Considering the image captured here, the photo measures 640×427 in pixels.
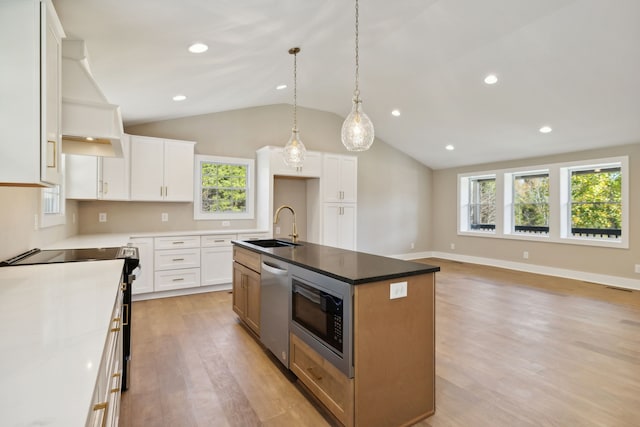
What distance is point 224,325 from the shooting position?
3.52 meters

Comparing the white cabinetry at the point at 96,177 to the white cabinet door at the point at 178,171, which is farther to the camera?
the white cabinet door at the point at 178,171

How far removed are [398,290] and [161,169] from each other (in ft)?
13.4

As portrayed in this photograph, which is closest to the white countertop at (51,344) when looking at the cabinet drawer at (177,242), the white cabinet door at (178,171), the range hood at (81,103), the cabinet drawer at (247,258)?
the range hood at (81,103)

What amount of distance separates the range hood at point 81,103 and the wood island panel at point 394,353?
6.42 ft

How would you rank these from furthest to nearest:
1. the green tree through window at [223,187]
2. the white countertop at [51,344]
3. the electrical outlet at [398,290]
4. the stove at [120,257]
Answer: the green tree through window at [223,187] < the stove at [120,257] < the electrical outlet at [398,290] < the white countertop at [51,344]

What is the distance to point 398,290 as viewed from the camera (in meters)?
1.84

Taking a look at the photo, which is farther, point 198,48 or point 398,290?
point 198,48

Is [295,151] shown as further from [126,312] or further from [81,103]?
[126,312]

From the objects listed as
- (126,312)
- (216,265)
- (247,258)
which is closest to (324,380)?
(126,312)

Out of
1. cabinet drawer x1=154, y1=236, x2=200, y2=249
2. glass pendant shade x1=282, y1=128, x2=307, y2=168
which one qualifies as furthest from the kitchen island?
cabinet drawer x1=154, y1=236, x2=200, y2=249

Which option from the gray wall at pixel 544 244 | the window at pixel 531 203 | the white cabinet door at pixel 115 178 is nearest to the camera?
the white cabinet door at pixel 115 178

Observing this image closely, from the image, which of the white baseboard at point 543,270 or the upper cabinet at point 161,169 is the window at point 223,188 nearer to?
the upper cabinet at point 161,169

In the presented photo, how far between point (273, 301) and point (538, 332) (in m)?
2.73

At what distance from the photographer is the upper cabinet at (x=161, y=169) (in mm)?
4523
